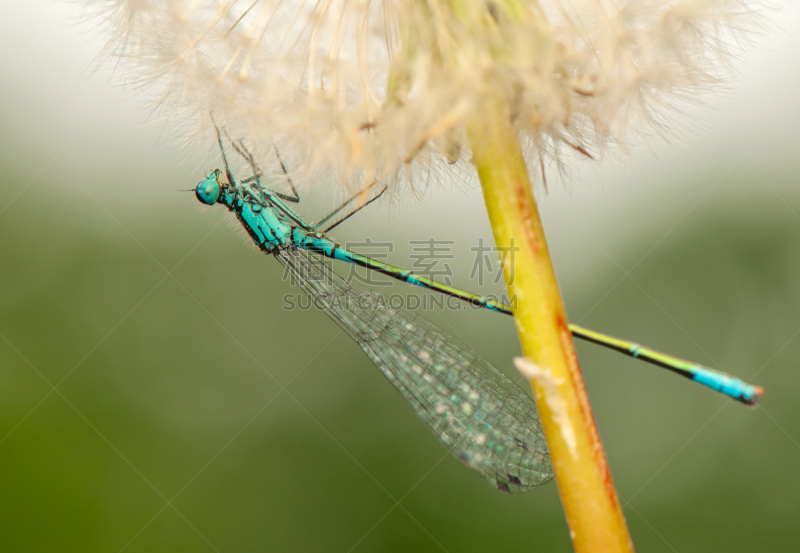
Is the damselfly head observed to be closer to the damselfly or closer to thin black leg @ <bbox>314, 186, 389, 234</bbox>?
the damselfly

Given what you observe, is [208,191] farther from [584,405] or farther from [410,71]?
[584,405]

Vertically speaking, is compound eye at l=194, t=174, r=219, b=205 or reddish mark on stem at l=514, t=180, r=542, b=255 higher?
reddish mark on stem at l=514, t=180, r=542, b=255

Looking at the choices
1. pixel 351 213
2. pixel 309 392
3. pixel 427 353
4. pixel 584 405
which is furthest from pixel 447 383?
pixel 309 392

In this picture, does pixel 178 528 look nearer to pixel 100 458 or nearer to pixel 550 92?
pixel 100 458

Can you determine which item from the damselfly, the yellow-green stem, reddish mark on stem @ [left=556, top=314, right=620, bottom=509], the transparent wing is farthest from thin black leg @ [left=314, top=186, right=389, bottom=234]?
reddish mark on stem @ [left=556, top=314, right=620, bottom=509]

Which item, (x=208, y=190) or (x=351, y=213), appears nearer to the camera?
(x=351, y=213)

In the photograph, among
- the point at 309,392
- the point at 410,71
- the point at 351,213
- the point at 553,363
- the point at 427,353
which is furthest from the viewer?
the point at 309,392

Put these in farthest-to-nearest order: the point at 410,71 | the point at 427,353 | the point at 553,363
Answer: the point at 427,353
the point at 410,71
the point at 553,363

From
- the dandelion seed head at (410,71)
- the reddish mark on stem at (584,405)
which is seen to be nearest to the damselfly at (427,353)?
the dandelion seed head at (410,71)
